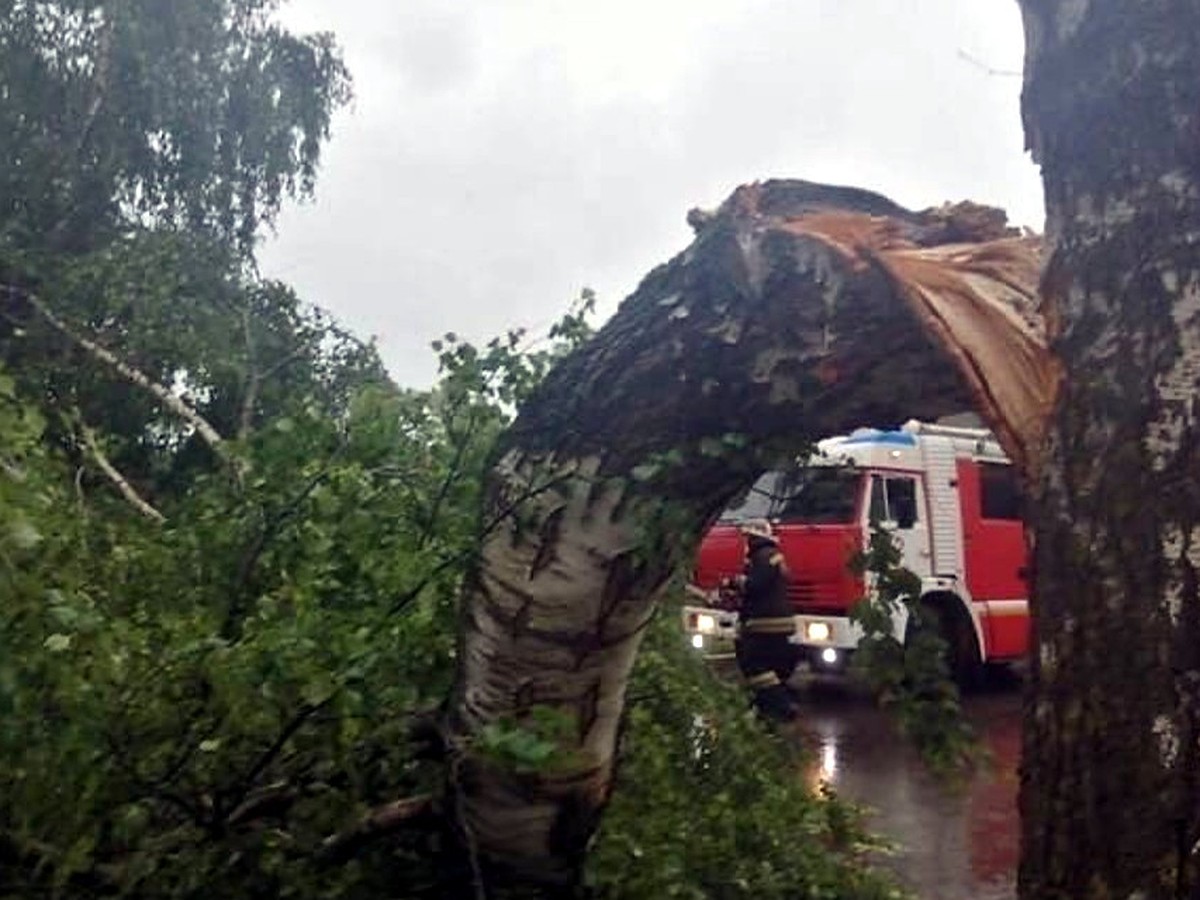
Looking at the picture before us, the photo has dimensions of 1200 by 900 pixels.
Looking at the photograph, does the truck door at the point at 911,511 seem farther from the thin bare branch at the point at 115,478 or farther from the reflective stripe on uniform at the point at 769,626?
the thin bare branch at the point at 115,478

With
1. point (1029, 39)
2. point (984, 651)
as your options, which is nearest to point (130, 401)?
point (1029, 39)

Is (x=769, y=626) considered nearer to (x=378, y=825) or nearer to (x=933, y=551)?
(x=933, y=551)

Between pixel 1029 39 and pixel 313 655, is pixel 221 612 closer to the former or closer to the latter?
pixel 313 655

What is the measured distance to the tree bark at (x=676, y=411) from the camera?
2.45 meters

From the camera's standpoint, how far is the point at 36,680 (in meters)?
2.88

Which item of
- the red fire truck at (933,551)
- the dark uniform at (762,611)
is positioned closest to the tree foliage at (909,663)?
the dark uniform at (762,611)

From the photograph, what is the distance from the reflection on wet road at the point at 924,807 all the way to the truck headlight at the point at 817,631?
603mm

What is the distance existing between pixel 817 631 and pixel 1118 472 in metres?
10.9

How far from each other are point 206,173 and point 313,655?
452 inches

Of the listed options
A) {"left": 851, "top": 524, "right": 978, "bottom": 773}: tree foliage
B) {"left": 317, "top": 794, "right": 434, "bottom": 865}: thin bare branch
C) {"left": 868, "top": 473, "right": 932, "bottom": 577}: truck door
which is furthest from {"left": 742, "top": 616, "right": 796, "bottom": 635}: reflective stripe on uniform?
{"left": 851, "top": 524, "right": 978, "bottom": 773}: tree foliage

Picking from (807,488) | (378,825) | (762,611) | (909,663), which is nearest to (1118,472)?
(909,663)

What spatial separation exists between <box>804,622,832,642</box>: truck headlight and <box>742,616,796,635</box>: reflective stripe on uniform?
1.25 meters

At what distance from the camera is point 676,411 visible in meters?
2.72

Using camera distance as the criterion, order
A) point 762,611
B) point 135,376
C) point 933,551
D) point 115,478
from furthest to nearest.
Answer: point 933,551 < point 762,611 < point 135,376 < point 115,478
